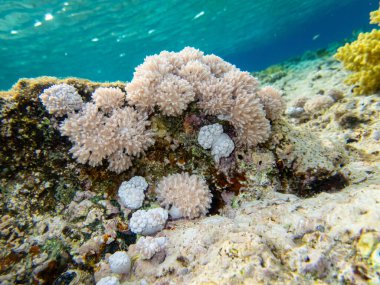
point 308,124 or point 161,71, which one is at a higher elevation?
point 161,71

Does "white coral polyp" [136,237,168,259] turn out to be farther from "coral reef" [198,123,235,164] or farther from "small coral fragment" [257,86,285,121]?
"small coral fragment" [257,86,285,121]

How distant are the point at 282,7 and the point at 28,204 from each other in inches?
1564

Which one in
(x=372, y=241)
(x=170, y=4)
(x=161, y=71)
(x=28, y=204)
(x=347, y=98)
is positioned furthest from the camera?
(x=170, y=4)

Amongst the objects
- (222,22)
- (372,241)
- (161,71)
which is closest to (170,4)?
(222,22)

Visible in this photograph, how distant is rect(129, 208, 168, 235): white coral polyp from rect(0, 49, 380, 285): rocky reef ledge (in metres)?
0.10

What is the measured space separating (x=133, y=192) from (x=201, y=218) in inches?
32.3

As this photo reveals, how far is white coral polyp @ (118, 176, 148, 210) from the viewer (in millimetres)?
2691

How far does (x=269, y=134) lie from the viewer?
9.80 ft

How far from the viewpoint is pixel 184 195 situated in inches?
104

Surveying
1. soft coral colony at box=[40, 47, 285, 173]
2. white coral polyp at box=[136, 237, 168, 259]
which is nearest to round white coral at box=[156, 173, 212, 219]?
white coral polyp at box=[136, 237, 168, 259]

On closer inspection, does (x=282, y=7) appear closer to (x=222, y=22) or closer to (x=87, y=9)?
(x=222, y=22)

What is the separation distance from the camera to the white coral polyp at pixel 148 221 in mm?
2545

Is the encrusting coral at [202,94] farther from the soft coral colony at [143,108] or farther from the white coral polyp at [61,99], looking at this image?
the white coral polyp at [61,99]

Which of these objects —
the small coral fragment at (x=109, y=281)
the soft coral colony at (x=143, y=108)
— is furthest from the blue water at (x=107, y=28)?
the small coral fragment at (x=109, y=281)
